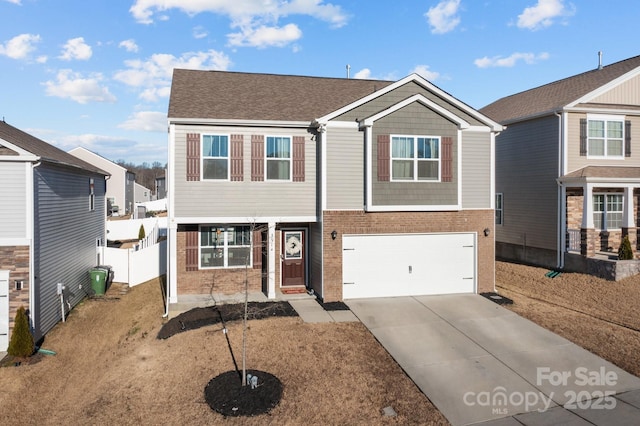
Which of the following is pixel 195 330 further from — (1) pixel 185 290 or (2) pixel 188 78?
(2) pixel 188 78

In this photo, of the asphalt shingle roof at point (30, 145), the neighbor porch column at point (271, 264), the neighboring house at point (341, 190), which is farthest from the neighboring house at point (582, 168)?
the asphalt shingle roof at point (30, 145)

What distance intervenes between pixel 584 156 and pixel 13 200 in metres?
20.3

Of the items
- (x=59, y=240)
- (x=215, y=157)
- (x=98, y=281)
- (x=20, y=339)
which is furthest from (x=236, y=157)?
(x=98, y=281)

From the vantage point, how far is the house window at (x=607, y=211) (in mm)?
18375

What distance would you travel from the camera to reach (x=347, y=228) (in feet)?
44.7

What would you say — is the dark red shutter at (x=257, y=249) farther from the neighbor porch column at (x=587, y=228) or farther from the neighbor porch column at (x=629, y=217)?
the neighbor porch column at (x=629, y=217)

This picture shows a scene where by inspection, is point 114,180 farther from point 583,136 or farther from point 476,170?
point 583,136

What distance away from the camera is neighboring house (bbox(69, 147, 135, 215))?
47062 millimetres

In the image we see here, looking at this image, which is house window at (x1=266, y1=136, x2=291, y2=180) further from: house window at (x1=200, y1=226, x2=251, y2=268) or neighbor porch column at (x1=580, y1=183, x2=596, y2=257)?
neighbor porch column at (x1=580, y1=183, x2=596, y2=257)

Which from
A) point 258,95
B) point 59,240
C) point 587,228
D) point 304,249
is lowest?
point 304,249

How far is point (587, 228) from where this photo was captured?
16.7 m

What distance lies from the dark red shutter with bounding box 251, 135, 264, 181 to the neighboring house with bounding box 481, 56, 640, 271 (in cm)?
1230

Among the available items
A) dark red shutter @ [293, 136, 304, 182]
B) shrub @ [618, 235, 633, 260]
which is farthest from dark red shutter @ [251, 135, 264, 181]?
shrub @ [618, 235, 633, 260]

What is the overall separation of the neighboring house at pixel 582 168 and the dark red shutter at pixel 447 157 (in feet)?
21.3
